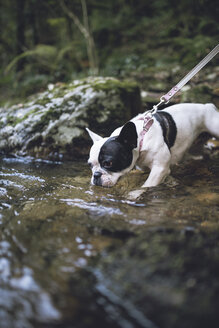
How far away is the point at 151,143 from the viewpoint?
11.1 ft

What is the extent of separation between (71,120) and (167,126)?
2329 mm

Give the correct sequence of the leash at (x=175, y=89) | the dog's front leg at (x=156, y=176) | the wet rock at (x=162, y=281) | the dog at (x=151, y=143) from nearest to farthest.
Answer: the wet rock at (x=162, y=281) → the dog at (x=151, y=143) → the leash at (x=175, y=89) → the dog's front leg at (x=156, y=176)

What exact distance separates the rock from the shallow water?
197 centimetres

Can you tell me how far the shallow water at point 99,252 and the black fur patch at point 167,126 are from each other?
0.65 m

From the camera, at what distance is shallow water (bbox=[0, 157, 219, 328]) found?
4.28 feet

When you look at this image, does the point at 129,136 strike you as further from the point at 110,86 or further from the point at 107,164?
the point at 110,86

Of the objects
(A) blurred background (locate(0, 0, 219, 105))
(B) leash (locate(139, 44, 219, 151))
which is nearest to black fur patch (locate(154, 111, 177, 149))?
(B) leash (locate(139, 44, 219, 151))

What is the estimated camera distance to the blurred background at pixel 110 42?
30.2 feet

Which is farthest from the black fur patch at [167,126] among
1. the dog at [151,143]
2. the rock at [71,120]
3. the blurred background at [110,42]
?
the blurred background at [110,42]

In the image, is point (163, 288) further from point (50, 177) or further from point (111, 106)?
point (111, 106)

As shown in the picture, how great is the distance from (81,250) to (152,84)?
7.28 meters

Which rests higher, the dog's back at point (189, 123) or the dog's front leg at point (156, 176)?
the dog's back at point (189, 123)

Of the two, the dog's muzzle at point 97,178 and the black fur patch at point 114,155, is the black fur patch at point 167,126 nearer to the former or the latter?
the black fur patch at point 114,155

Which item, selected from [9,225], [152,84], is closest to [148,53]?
[152,84]
